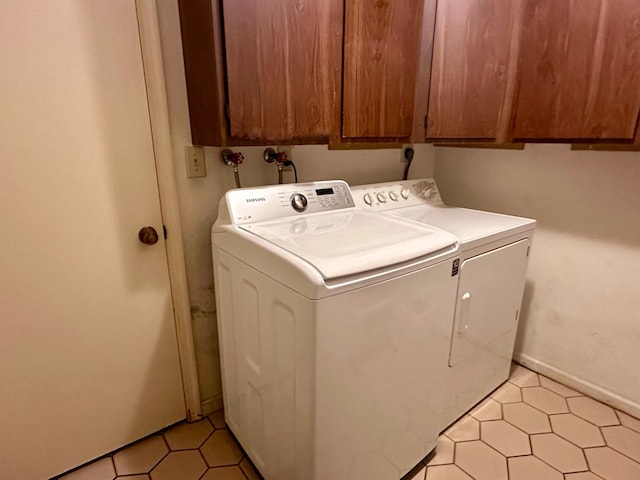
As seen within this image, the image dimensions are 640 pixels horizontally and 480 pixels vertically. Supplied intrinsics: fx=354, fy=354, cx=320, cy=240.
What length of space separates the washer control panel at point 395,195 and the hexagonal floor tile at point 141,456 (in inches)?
55.2

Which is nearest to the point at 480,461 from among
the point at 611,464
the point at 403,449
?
the point at 403,449

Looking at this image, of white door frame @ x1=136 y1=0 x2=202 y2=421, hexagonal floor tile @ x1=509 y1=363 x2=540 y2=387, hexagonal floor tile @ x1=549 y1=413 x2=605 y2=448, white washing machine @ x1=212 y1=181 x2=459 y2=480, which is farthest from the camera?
hexagonal floor tile @ x1=509 y1=363 x2=540 y2=387

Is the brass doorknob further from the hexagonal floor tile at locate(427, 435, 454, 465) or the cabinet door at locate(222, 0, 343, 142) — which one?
the hexagonal floor tile at locate(427, 435, 454, 465)

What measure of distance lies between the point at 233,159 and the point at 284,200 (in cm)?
28

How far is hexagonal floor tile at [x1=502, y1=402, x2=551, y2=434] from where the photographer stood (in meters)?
1.66

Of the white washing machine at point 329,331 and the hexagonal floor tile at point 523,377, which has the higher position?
the white washing machine at point 329,331

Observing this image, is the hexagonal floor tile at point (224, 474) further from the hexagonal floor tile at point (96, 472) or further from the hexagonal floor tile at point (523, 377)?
the hexagonal floor tile at point (523, 377)

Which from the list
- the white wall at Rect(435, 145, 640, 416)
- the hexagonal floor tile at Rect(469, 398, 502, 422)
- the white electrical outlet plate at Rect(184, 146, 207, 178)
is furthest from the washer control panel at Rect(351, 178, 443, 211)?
the hexagonal floor tile at Rect(469, 398, 502, 422)

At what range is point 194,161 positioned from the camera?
1428 mm

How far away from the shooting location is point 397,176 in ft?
7.24

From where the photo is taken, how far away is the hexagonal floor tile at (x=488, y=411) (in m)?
→ 1.72

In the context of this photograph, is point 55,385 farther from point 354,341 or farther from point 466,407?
point 466,407

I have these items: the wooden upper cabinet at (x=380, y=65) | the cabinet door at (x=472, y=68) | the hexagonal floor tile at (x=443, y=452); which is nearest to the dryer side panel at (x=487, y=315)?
the hexagonal floor tile at (x=443, y=452)

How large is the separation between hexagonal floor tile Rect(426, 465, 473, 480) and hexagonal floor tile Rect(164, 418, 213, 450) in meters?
0.98
